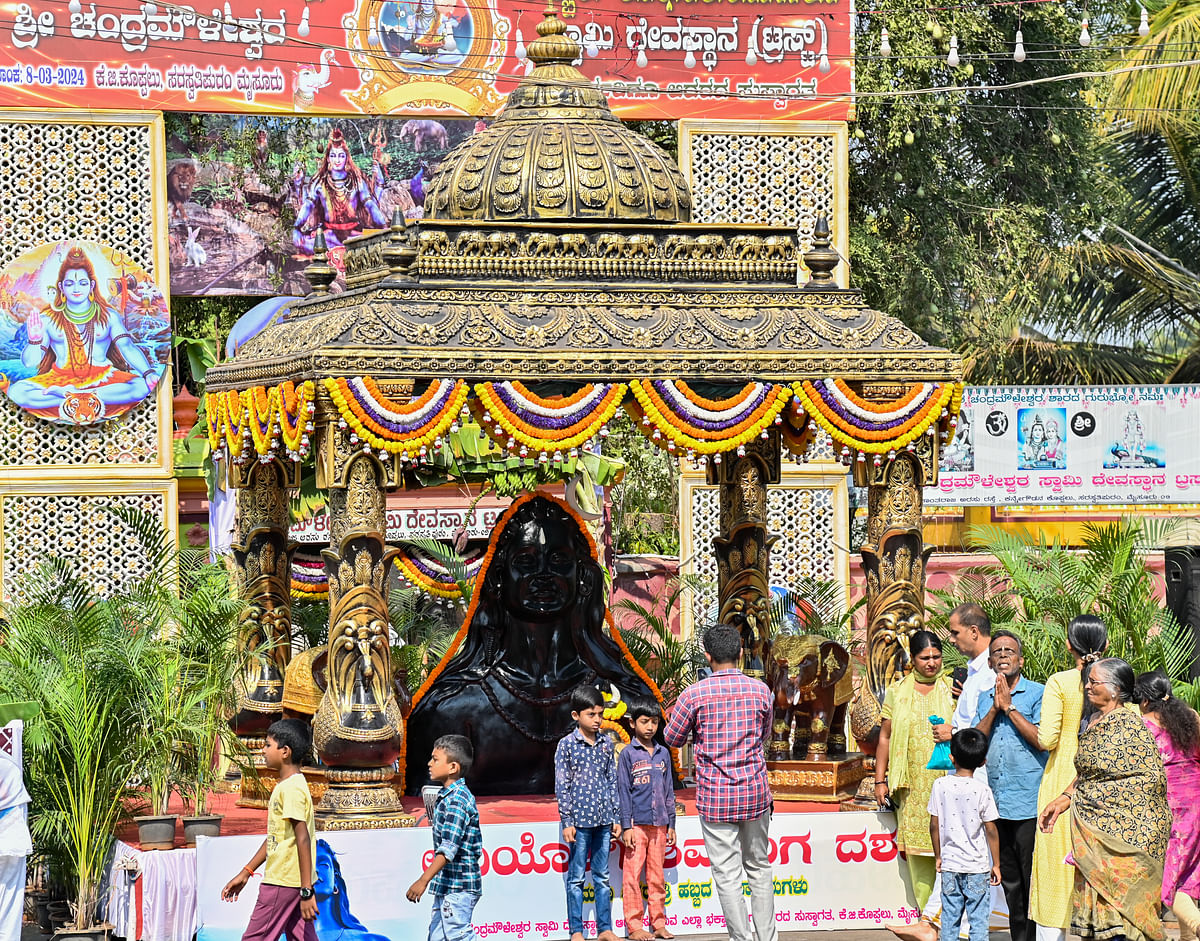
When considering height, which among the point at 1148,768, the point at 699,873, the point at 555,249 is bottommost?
the point at 699,873

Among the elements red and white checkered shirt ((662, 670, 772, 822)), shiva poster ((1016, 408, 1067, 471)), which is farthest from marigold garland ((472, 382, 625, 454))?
shiva poster ((1016, 408, 1067, 471))

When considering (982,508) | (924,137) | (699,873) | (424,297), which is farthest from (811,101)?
(699,873)

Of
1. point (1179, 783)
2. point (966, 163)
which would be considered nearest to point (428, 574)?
point (1179, 783)

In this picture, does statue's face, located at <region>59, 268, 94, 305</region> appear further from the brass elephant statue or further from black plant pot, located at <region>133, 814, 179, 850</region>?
black plant pot, located at <region>133, 814, 179, 850</region>

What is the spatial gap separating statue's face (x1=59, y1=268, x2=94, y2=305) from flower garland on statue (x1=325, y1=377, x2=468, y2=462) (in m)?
7.39

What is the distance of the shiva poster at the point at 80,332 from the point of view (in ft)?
52.6

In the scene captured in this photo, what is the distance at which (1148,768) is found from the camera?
26.5ft

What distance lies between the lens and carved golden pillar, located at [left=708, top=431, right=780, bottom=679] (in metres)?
11.9

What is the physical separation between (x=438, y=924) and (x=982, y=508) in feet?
38.4

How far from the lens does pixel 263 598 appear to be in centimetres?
1183

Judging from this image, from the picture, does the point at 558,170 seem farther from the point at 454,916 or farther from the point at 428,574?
the point at 428,574

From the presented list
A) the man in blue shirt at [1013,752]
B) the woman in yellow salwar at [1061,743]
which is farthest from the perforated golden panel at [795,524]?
the woman in yellow salwar at [1061,743]

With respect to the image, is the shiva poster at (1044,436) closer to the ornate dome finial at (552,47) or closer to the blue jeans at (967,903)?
the ornate dome finial at (552,47)

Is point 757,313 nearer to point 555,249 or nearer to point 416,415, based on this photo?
point 555,249
